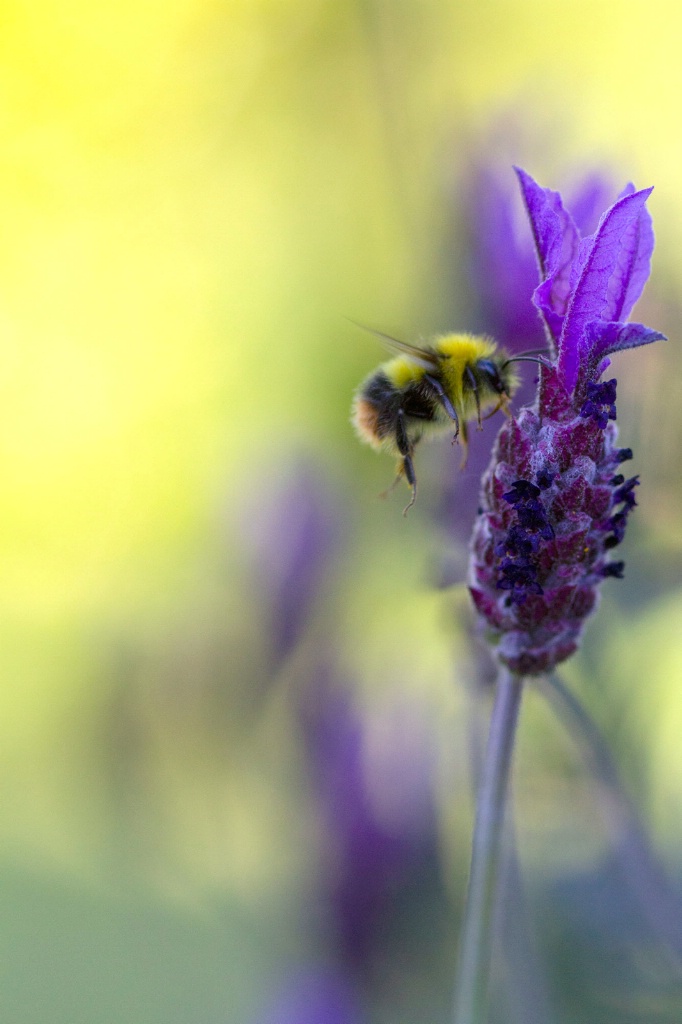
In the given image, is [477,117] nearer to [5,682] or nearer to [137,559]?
[137,559]

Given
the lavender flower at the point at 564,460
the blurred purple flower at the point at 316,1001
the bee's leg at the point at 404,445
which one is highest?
the bee's leg at the point at 404,445

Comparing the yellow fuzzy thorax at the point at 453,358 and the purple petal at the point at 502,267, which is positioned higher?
the purple petal at the point at 502,267

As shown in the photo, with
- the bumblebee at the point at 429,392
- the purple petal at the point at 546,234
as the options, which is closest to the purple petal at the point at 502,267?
the bumblebee at the point at 429,392

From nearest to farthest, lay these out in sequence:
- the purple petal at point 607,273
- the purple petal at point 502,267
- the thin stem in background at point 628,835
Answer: the purple petal at point 607,273, the thin stem in background at point 628,835, the purple petal at point 502,267

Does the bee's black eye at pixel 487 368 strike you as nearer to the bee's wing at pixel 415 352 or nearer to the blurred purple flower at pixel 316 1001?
the bee's wing at pixel 415 352

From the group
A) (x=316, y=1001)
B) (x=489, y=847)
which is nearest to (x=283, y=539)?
(x=316, y=1001)

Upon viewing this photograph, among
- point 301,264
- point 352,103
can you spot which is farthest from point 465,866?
point 352,103

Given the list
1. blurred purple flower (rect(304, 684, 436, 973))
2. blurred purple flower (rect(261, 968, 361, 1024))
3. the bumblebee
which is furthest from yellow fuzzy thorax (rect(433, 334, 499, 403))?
blurred purple flower (rect(261, 968, 361, 1024))

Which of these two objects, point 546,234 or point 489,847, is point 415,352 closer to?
point 546,234
